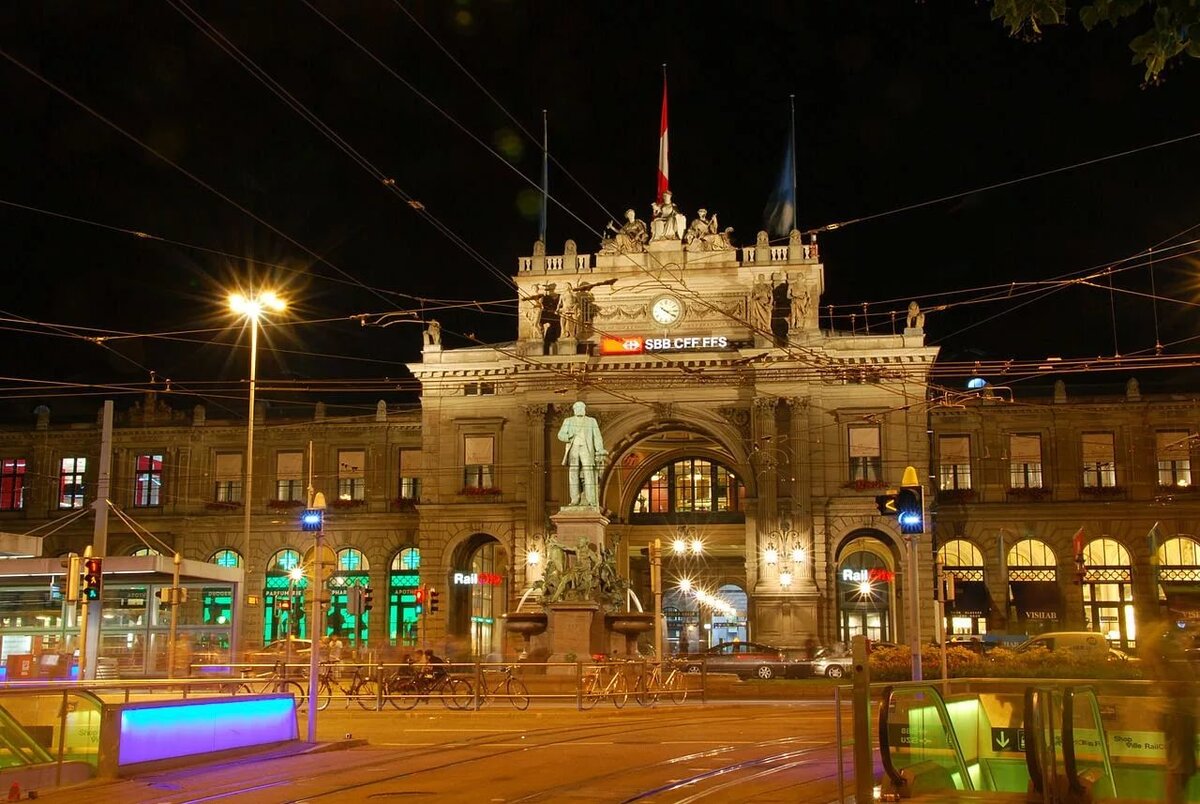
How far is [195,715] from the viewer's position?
1700 centimetres

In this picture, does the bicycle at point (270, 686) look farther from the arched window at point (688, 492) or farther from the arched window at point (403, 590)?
the arched window at point (688, 492)

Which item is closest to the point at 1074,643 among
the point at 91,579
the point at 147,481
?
the point at 91,579

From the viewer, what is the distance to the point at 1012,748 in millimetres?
10172

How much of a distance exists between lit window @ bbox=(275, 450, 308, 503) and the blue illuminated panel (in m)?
50.4

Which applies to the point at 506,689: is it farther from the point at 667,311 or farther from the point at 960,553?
the point at 960,553

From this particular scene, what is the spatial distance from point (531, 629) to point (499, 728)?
13640 millimetres

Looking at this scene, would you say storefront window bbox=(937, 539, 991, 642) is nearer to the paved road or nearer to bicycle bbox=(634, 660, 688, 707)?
bicycle bbox=(634, 660, 688, 707)

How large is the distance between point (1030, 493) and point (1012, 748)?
54515 millimetres

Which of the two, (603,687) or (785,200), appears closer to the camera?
(603,687)

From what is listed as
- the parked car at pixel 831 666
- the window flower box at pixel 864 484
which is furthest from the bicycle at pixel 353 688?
the window flower box at pixel 864 484

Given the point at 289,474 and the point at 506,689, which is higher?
the point at 289,474

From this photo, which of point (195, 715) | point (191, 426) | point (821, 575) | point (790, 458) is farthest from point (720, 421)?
point (195, 715)

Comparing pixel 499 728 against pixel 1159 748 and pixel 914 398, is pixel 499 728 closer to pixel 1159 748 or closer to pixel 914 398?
pixel 1159 748

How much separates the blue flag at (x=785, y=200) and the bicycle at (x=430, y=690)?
31582 mm
